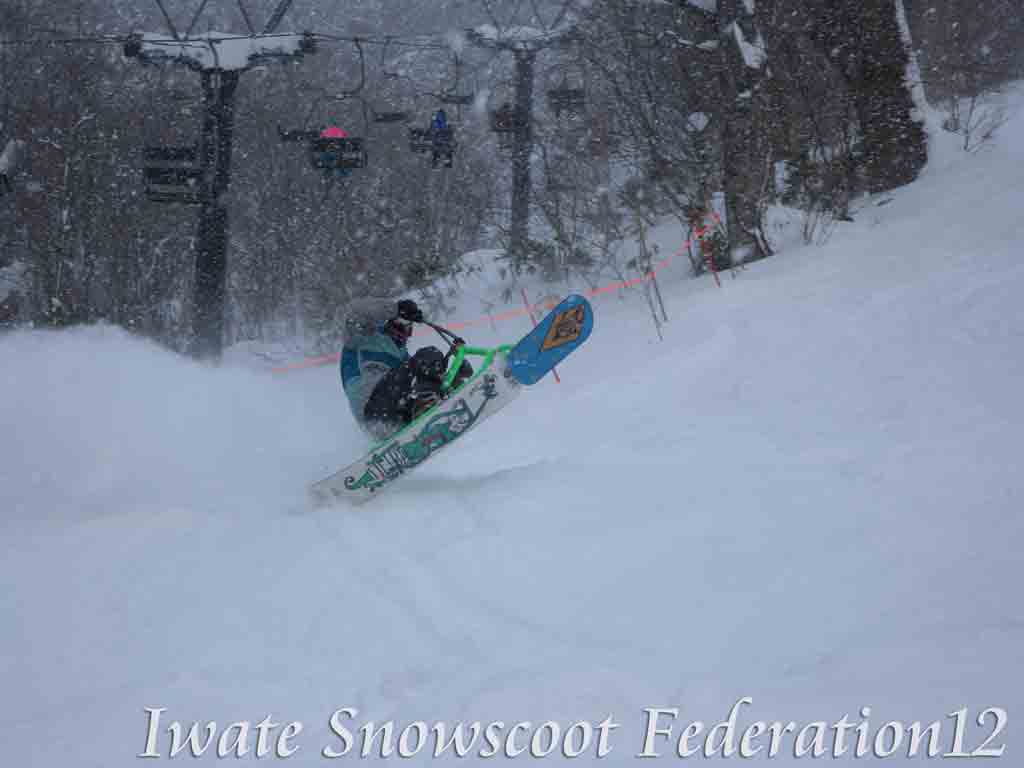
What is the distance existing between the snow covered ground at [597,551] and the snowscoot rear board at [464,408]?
26 cm

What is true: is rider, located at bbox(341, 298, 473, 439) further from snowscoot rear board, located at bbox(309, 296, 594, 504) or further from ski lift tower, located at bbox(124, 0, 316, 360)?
ski lift tower, located at bbox(124, 0, 316, 360)

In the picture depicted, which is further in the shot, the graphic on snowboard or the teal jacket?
the teal jacket

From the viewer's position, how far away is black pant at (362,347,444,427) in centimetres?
570

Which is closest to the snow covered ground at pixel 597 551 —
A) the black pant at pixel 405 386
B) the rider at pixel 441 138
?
the black pant at pixel 405 386

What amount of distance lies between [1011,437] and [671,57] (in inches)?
389

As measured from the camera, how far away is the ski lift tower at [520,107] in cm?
1542

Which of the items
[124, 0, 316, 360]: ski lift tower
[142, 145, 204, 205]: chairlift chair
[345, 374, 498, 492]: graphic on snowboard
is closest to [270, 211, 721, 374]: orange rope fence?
[124, 0, 316, 360]: ski lift tower

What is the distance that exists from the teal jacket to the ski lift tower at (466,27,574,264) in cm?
881

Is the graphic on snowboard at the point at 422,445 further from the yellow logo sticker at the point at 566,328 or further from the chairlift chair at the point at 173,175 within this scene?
the chairlift chair at the point at 173,175

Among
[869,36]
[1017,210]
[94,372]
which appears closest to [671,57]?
[869,36]

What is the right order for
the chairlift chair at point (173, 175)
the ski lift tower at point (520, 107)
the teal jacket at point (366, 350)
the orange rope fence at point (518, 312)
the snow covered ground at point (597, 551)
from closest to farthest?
the snow covered ground at point (597, 551), the teal jacket at point (366, 350), the orange rope fence at point (518, 312), the chairlift chair at point (173, 175), the ski lift tower at point (520, 107)

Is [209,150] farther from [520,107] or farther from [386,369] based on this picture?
[386,369]

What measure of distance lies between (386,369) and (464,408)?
86cm

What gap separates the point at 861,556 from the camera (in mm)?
3023
